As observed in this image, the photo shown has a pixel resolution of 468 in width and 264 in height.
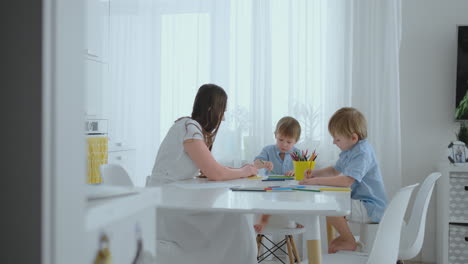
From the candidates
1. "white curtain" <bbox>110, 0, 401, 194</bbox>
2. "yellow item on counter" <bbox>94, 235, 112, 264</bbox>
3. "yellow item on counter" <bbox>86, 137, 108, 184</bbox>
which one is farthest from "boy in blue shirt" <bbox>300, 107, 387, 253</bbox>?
"yellow item on counter" <bbox>86, 137, 108, 184</bbox>

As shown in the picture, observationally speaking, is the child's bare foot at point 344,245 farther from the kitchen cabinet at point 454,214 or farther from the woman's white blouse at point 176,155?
the kitchen cabinet at point 454,214

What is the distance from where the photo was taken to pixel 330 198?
176 centimetres

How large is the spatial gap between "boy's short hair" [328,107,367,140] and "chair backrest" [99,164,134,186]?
102cm

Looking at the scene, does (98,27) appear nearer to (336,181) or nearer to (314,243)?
(336,181)

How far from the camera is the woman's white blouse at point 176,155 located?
2240 millimetres

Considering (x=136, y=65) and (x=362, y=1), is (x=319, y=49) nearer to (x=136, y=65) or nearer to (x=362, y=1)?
(x=362, y=1)

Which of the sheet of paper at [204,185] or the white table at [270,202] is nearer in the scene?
the white table at [270,202]

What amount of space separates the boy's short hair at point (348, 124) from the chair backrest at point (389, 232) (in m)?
0.78

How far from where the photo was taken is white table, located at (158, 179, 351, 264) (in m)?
1.46

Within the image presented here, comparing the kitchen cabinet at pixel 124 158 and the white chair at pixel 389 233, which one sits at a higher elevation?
the kitchen cabinet at pixel 124 158

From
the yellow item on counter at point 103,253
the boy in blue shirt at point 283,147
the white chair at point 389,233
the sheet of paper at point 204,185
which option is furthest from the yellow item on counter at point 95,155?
the yellow item on counter at point 103,253

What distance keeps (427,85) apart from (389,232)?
2.26 m

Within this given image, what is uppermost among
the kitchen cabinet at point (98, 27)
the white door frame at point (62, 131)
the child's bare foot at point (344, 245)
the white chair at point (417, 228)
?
the kitchen cabinet at point (98, 27)

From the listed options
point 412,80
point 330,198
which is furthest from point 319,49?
point 330,198
